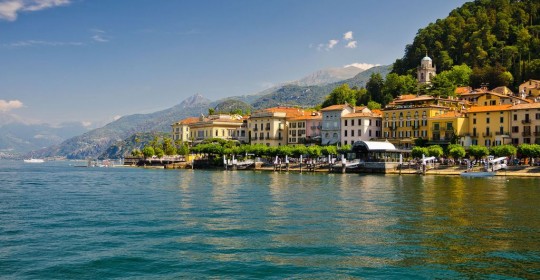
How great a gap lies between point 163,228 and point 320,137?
9776cm

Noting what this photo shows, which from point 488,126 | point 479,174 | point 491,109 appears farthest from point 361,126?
point 479,174

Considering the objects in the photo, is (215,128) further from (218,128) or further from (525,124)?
(525,124)

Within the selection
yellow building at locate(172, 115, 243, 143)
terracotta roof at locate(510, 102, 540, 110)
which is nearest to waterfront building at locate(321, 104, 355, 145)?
yellow building at locate(172, 115, 243, 143)

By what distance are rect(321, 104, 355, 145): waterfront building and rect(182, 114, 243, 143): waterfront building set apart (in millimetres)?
35109

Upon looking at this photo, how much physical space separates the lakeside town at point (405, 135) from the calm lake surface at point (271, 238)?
1890 inches

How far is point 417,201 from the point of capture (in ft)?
143

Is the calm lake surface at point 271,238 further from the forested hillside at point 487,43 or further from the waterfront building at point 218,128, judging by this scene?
the waterfront building at point 218,128

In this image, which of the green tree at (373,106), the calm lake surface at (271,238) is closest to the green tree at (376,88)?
the green tree at (373,106)

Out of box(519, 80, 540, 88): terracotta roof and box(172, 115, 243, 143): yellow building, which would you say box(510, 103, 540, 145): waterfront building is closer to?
box(519, 80, 540, 88): terracotta roof

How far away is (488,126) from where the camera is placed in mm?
97562

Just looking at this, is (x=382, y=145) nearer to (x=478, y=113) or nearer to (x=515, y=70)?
(x=478, y=113)

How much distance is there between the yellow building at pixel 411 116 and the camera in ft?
351

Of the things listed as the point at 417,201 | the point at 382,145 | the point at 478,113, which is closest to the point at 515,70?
the point at 478,113

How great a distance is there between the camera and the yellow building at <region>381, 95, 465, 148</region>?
351 ft
